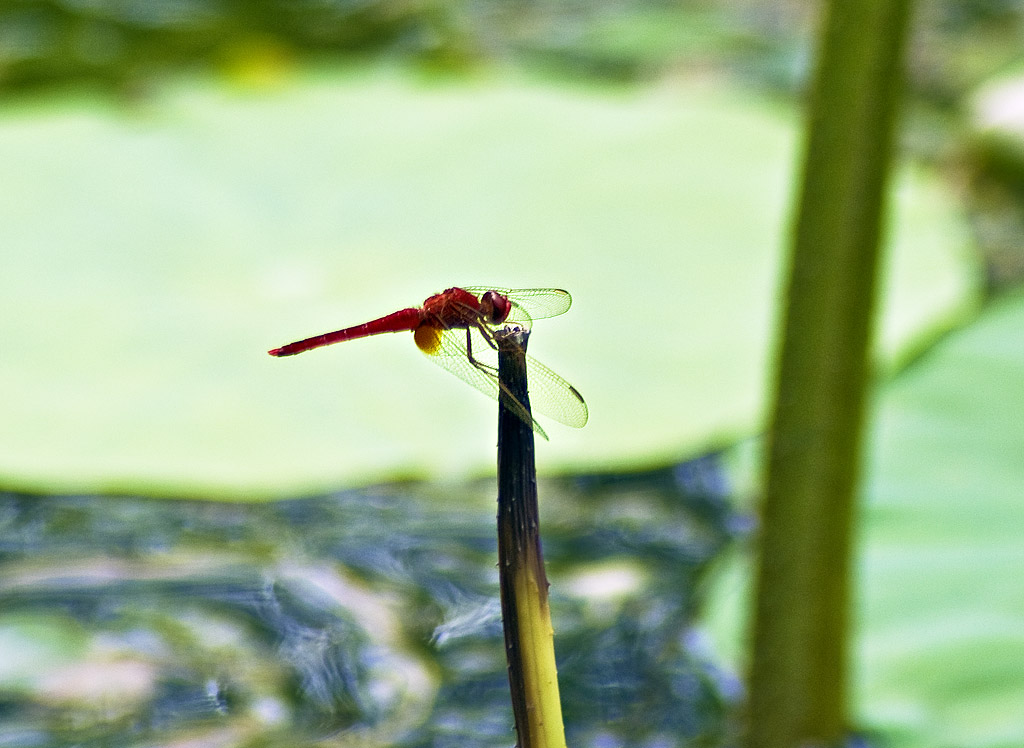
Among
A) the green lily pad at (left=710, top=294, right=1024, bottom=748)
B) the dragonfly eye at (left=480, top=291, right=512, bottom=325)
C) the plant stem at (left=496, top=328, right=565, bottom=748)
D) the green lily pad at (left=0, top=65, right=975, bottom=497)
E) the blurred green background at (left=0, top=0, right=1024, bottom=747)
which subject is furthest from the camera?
the green lily pad at (left=0, top=65, right=975, bottom=497)

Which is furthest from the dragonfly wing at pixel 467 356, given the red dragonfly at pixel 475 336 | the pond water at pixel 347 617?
the pond water at pixel 347 617

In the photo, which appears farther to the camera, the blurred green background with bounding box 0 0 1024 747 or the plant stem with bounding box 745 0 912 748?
the blurred green background with bounding box 0 0 1024 747

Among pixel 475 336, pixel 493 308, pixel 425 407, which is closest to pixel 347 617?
pixel 425 407

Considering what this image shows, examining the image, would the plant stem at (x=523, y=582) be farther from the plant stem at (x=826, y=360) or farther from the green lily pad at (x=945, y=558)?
the green lily pad at (x=945, y=558)

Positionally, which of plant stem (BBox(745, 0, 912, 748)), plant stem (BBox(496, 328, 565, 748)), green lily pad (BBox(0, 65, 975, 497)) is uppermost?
green lily pad (BBox(0, 65, 975, 497))

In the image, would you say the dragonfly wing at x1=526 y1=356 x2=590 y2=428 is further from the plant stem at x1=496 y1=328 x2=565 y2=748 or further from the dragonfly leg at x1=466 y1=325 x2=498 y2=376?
the plant stem at x1=496 y1=328 x2=565 y2=748

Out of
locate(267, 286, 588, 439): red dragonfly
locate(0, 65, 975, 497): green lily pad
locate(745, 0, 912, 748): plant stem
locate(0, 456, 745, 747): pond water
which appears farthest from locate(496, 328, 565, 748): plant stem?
locate(0, 65, 975, 497): green lily pad

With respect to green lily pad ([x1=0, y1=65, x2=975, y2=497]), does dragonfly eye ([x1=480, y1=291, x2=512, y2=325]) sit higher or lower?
lower
